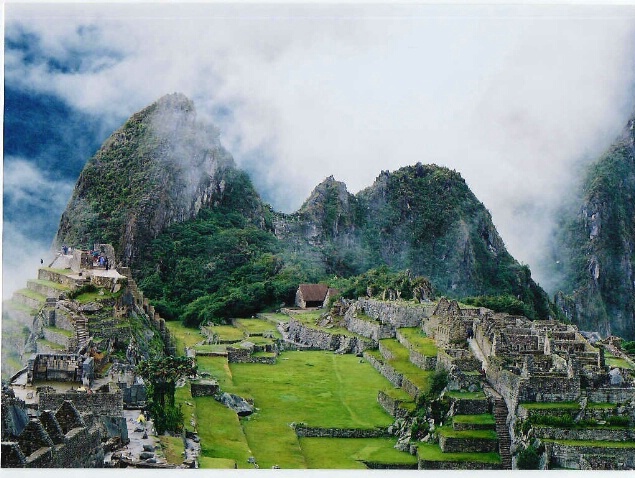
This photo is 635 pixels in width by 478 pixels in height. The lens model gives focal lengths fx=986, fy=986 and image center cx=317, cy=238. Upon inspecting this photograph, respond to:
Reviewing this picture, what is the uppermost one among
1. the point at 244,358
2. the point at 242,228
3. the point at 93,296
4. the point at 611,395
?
the point at 242,228

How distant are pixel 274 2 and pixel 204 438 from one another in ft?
30.9

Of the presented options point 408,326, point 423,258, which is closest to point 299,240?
point 423,258

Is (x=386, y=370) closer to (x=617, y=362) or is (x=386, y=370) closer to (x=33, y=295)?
(x=617, y=362)

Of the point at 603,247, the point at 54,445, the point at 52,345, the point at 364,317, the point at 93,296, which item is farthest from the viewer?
the point at 603,247

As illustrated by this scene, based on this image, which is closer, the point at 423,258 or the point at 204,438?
the point at 204,438

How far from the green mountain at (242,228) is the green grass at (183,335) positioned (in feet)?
2.93

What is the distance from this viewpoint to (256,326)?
41.9 m

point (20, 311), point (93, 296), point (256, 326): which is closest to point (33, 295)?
point (93, 296)

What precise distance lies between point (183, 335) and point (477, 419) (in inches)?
742

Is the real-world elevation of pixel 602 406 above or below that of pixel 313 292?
below

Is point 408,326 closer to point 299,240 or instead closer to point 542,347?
point 542,347

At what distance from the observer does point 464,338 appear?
28062 millimetres

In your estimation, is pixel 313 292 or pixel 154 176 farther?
pixel 154 176

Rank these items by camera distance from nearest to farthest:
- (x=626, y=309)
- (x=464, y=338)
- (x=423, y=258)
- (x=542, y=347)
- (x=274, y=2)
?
(x=274, y=2), (x=542, y=347), (x=464, y=338), (x=626, y=309), (x=423, y=258)
